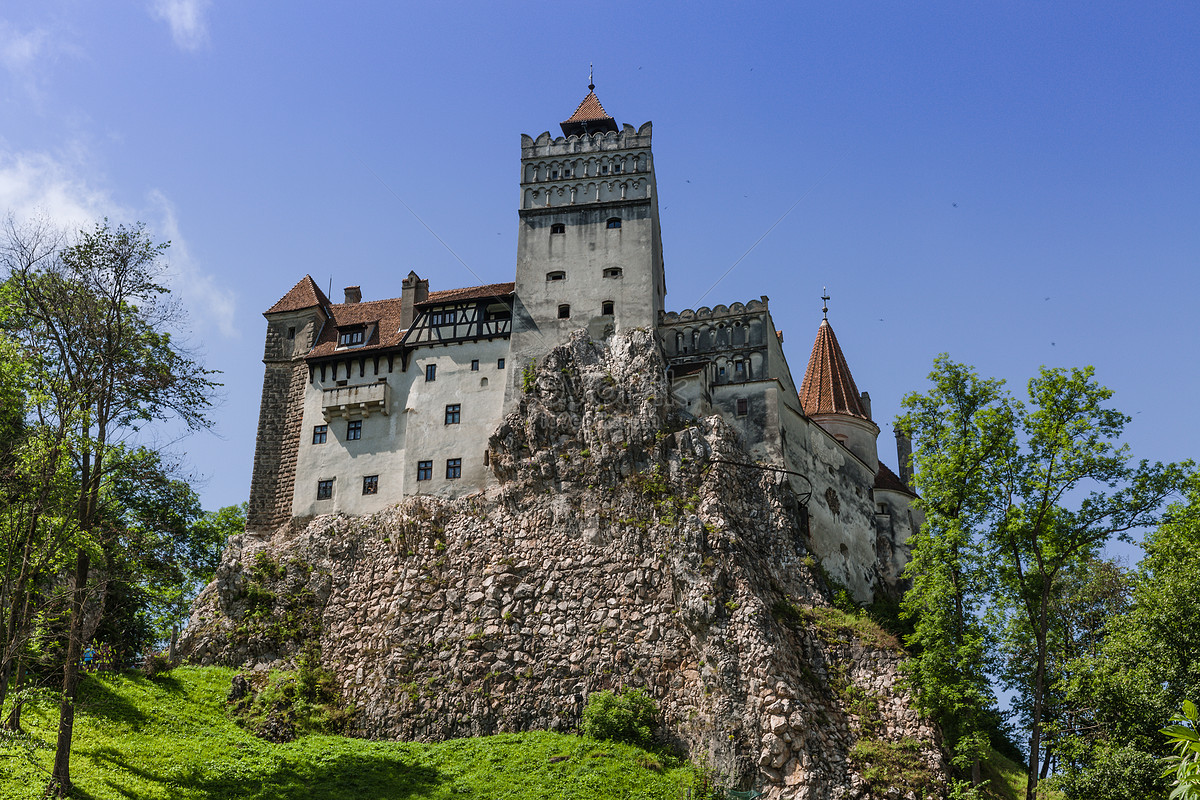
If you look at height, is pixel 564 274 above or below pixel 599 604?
above

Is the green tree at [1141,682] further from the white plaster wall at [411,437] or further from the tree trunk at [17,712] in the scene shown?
the tree trunk at [17,712]

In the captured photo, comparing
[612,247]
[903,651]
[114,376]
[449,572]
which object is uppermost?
[612,247]

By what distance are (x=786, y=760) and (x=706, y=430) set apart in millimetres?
14407

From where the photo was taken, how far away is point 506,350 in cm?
4984

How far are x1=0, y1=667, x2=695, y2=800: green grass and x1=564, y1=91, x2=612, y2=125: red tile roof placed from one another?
32264 millimetres

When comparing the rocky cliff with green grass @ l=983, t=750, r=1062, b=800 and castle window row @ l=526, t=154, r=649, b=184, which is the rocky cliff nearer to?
green grass @ l=983, t=750, r=1062, b=800

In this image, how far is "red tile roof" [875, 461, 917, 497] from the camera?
51.6 meters

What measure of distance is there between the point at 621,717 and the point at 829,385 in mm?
22424

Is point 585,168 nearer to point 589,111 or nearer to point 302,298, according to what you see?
point 589,111

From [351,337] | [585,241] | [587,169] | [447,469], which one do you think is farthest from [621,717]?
[587,169]

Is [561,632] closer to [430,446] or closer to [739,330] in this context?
[430,446]

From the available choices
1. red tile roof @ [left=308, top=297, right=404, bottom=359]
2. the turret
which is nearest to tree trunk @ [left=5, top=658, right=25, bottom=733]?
red tile roof @ [left=308, top=297, right=404, bottom=359]

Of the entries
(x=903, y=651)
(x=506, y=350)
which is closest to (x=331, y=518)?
(x=506, y=350)

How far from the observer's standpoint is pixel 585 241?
169 ft
